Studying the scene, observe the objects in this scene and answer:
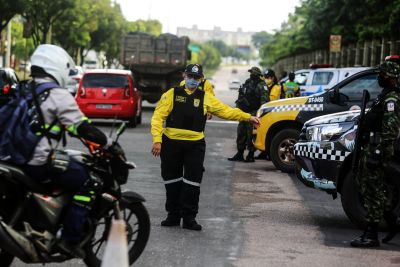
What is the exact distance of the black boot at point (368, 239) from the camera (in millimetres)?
8695

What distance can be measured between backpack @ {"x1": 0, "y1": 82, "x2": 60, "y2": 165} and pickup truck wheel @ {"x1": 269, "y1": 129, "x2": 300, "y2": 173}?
925 centimetres

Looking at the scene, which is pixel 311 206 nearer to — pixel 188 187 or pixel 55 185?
pixel 188 187

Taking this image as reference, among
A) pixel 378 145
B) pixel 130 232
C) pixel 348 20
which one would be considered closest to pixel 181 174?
pixel 378 145

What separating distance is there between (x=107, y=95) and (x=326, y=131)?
14709 mm

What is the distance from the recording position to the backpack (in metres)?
6.23

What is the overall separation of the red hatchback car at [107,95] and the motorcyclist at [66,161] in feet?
58.1

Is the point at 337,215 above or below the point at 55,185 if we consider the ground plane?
below

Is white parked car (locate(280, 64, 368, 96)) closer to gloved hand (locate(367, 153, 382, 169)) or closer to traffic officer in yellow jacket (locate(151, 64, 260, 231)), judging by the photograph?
traffic officer in yellow jacket (locate(151, 64, 260, 231))

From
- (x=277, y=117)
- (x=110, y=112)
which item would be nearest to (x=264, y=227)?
(x=277, y=117)

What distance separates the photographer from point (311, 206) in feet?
37.7

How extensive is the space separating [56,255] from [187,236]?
2498 mm

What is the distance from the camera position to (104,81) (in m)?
Result: 24.9

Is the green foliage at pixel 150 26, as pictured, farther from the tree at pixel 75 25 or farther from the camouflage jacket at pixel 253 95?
the camouflage jacket at pixel 253 95

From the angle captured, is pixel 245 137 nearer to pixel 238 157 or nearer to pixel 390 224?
pixel 238 157
